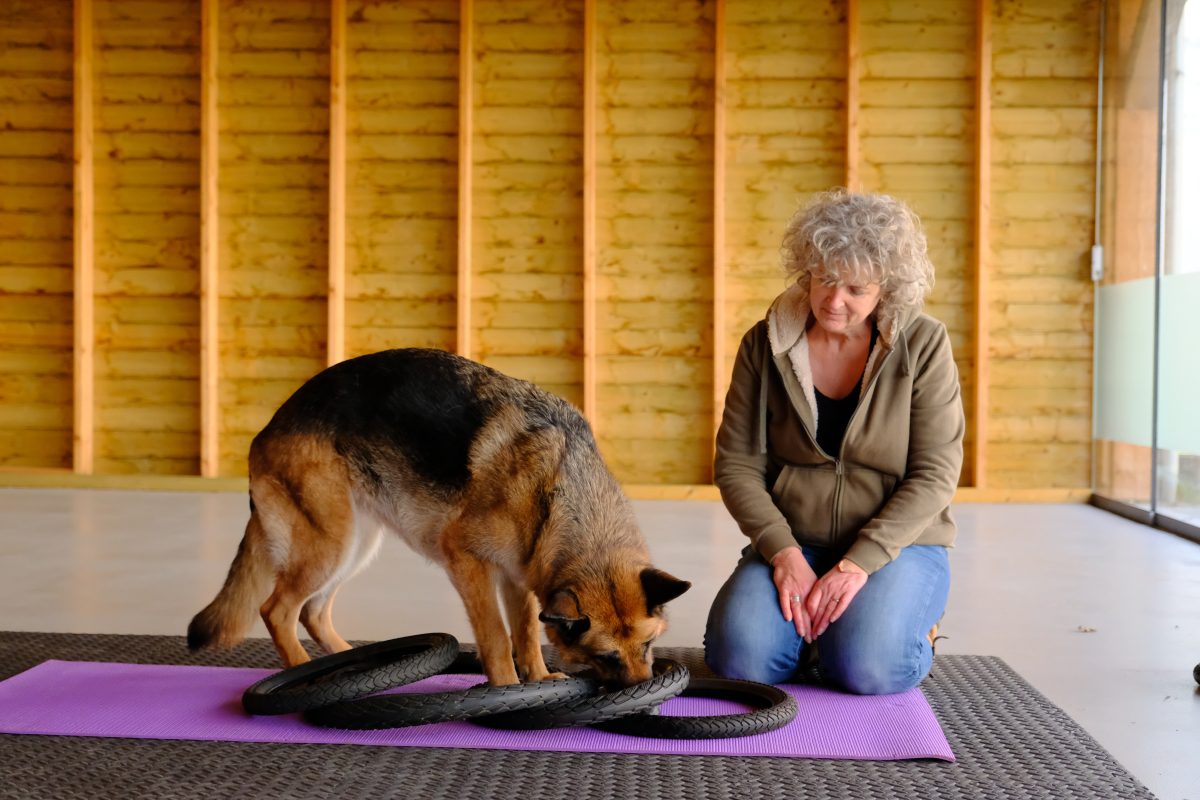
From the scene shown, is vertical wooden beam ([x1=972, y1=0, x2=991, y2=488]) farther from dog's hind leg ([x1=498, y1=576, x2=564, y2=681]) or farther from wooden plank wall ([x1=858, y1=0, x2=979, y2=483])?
dog's hind leg ([x1=498, y1=576, x2=564, y2=681])

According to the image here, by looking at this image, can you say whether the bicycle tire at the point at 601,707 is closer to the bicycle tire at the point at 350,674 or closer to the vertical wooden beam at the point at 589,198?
the bicycle tire at the point at 350,674

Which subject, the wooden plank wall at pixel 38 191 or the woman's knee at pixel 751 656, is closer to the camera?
the woman's knee at pixel 751 656

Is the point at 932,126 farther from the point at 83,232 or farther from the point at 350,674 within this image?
the point at 350,674

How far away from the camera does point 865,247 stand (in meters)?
2.88

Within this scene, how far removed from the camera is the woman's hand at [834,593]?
9.61 feet

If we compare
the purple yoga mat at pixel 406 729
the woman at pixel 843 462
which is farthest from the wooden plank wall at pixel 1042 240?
the purple yoga mat at pixel 406 729

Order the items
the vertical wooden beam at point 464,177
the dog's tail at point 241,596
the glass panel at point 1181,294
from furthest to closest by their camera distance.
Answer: the vertical wooden beam at point 464,177, the glass panel at point 1181,294, the dog's tail at point 241,596

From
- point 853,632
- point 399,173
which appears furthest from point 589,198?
point 853,632

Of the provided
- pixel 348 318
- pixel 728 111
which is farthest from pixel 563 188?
pixel 348 318

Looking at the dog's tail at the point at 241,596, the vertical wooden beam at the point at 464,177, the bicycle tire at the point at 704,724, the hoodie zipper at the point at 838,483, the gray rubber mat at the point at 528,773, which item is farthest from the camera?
the vertical wooden beam at the point at 464,177

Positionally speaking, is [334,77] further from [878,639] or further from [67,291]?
[878,639]

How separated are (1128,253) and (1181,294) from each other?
0.97 m

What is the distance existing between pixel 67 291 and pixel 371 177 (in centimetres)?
225

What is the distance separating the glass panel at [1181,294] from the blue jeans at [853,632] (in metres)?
3.70
